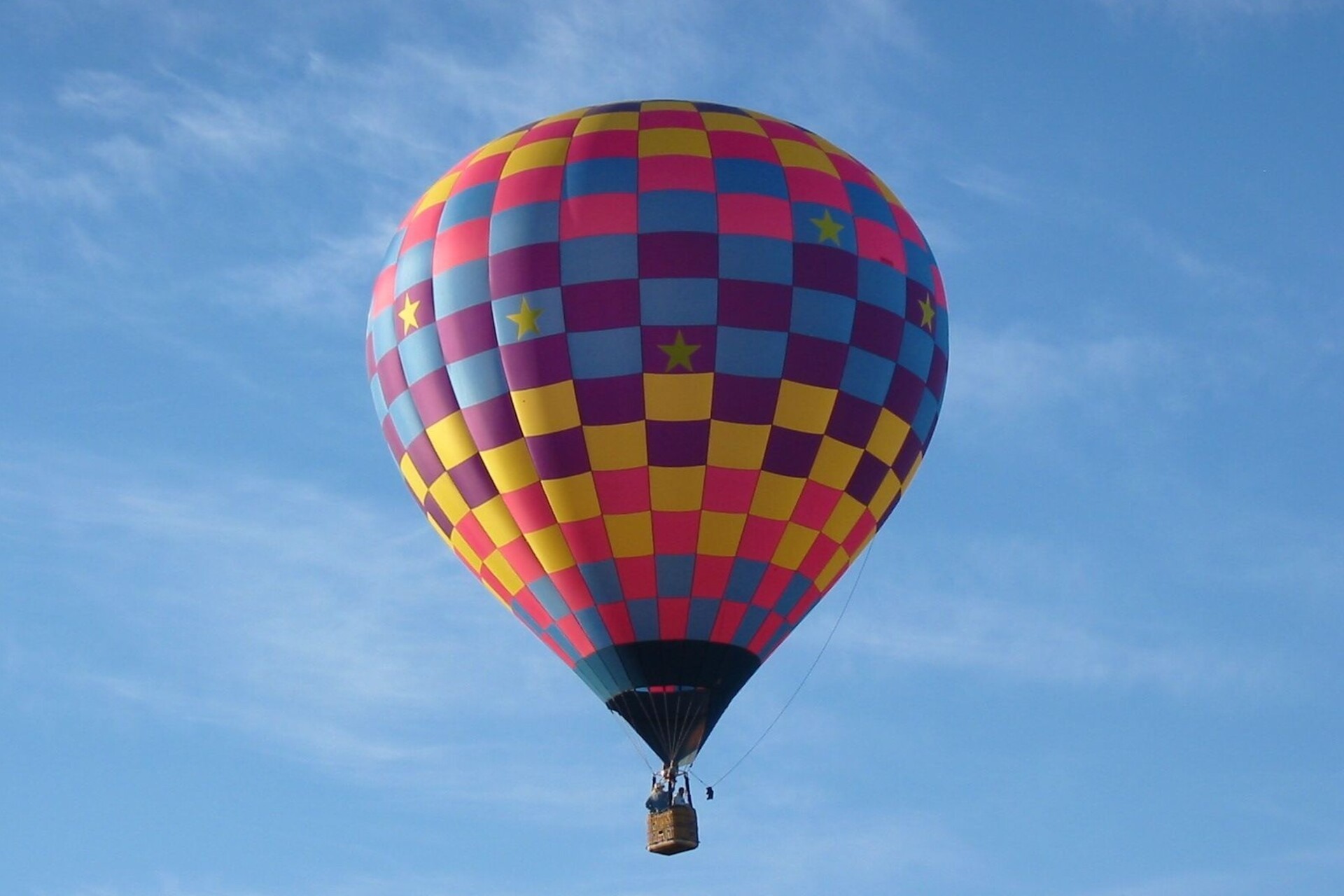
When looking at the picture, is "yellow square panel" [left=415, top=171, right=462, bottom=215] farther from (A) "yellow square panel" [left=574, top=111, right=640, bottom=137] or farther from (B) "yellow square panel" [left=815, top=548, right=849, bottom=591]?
(B) "yellow square panel" [left=815, top=548, right=849, bottom=591]

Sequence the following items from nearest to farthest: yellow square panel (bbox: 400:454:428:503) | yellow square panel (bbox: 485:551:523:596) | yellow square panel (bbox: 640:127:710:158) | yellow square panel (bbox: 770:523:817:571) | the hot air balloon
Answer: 1. the hot air balloon
2. yellow square panel (bbox: 770:523:817:571)
3. yellow square panel (bbox: 485:551:523:596)
4. yellow square panel (bbox: 640:127:710:158)
5. yellow square panel (bbox: 400:454:428:503)

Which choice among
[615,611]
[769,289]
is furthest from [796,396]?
[615,611]

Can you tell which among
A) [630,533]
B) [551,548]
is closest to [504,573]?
[551,548]

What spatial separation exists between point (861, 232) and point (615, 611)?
4590 millimetres

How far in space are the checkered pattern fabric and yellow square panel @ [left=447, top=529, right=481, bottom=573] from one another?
4 centimetres

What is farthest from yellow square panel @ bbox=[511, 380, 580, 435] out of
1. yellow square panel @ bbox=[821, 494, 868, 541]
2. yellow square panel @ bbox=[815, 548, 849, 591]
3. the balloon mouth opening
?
yellow square panel @ bbox=[815, 548, 849, 591]

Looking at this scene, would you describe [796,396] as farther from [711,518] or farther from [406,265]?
[406,265]

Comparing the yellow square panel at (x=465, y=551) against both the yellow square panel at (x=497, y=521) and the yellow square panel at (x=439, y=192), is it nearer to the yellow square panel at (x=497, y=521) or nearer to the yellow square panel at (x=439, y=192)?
the yellow square panel at (x=497, y=521)

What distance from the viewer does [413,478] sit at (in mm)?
28219

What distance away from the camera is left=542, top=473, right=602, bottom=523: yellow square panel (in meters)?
26.8

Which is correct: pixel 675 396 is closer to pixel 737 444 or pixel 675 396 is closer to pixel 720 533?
pixel 737 444

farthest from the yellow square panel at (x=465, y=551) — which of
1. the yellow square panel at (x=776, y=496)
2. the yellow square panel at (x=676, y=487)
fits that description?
the yellow square panel at (x=776, y=496)

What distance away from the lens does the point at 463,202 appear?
91.6 feet

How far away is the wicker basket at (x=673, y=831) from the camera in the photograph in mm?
26156
